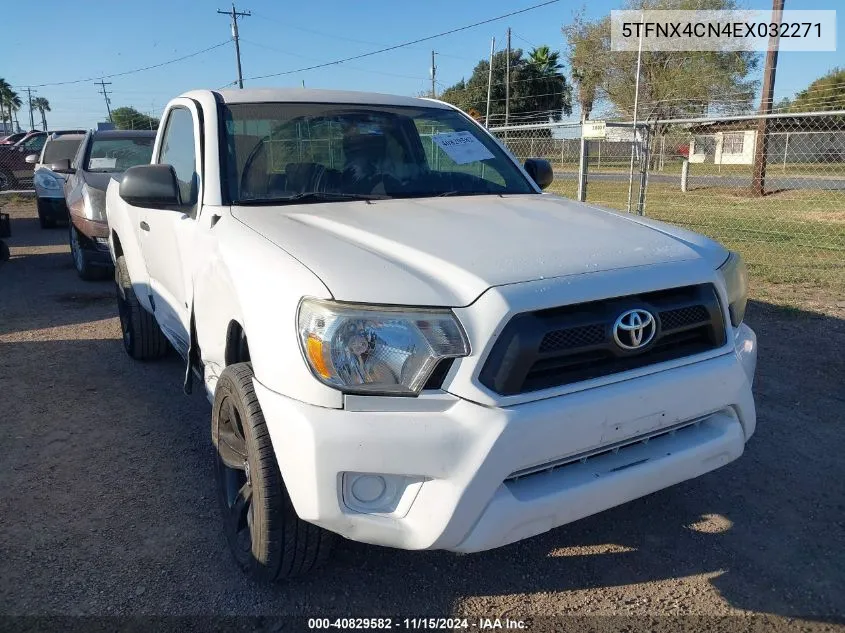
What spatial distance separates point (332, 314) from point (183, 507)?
5.33 ft

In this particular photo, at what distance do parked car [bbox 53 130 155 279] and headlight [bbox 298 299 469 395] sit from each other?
6261 mm

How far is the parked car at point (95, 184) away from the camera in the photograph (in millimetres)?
7539

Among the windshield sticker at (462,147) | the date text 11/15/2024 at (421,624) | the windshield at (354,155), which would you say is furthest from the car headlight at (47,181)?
the date text 11/15/2024 at (421,624)

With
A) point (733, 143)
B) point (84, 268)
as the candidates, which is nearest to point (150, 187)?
point (84, 268)

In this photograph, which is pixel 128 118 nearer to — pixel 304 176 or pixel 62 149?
pixel 62 149

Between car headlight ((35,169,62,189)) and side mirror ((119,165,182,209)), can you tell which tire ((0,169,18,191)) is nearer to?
car headlight ((35,169,62,189))

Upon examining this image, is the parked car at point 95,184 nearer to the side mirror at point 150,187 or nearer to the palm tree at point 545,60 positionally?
the side mirror at point 150,187

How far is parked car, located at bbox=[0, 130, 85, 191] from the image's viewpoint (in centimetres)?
1841

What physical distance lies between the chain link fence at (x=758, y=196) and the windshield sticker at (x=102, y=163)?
4.93 meters

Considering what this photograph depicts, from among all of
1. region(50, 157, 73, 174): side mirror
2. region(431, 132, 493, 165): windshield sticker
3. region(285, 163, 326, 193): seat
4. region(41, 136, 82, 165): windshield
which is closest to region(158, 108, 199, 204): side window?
region(285, 163, 326, 193): seat

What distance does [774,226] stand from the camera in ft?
39.0

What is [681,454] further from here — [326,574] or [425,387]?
[326,574]

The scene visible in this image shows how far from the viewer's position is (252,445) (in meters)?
2.27

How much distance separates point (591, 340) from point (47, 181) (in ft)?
41.1
